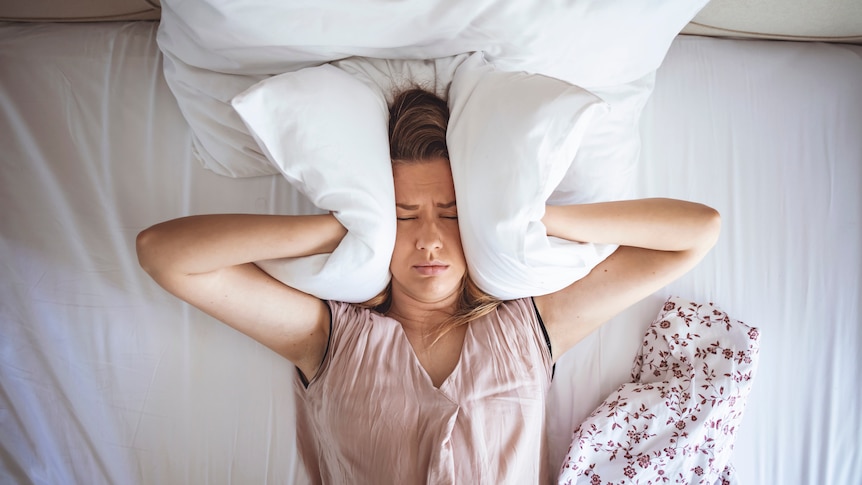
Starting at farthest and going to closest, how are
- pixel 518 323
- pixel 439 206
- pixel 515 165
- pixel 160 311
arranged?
pixel 160 311, pixel 518 323, pixel 439 206, pixel 515 165

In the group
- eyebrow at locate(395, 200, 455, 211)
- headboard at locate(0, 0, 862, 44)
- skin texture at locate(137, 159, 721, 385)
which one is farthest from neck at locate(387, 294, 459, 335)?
headboard at locate(0, 0, 862, 44)

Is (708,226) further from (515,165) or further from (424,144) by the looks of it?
(424,144)

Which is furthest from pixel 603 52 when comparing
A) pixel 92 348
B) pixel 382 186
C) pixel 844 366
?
pixel 92 348

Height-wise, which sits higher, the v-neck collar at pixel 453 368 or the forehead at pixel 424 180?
the forehead at pixel 424 180

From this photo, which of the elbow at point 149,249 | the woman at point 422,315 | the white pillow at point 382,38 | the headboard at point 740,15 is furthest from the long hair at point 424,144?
the headboard at point 740,15

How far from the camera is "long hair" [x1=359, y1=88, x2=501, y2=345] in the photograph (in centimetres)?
116

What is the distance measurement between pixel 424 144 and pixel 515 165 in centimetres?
22

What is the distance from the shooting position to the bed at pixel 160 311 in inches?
53.7

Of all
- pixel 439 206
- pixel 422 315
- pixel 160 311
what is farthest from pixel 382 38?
pixel 160 311

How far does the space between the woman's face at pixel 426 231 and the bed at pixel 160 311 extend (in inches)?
12.7

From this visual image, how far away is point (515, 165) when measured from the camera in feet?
3.34

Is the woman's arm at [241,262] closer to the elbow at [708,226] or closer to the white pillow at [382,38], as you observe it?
the white pillow at [382,38]

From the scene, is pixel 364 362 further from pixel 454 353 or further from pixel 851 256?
pixel 851 256

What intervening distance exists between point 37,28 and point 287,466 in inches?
47.8
